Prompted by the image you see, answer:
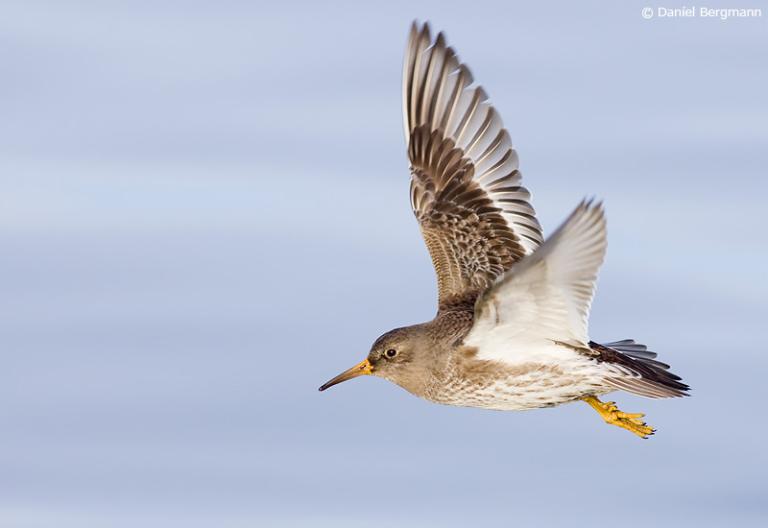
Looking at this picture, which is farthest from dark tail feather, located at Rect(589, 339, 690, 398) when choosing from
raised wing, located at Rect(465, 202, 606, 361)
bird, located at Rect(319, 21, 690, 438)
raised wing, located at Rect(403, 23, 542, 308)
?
raised wing, located at Rect(403, 23, 542, 308)

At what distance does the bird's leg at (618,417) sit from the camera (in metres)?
12.9

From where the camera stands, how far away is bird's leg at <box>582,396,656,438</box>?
1295cm

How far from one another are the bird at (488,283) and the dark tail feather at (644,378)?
1cm

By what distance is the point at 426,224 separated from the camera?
43.3 feet

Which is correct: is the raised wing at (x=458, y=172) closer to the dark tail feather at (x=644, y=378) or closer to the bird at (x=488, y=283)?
the bird at (x=488, y=283)

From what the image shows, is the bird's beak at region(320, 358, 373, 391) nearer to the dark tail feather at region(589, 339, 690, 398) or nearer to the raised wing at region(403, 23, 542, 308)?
the raised wing at region(403, 23, 542, 308)

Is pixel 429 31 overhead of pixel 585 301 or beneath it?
overhead

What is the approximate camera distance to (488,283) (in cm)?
1286

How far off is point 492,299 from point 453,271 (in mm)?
1625

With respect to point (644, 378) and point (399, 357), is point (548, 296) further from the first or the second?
point (399, 357)

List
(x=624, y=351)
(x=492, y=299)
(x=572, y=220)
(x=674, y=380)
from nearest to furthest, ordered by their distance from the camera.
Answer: (x=572, y=220) → (x=492, y=299) → (x=674, y=380) → (x=624, y=351)

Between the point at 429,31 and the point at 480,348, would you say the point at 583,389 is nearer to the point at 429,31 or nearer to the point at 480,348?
the point at 480,348

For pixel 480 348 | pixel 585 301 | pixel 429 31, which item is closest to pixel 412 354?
pixel 480 348

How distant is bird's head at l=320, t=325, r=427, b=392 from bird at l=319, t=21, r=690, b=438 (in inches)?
0.4
